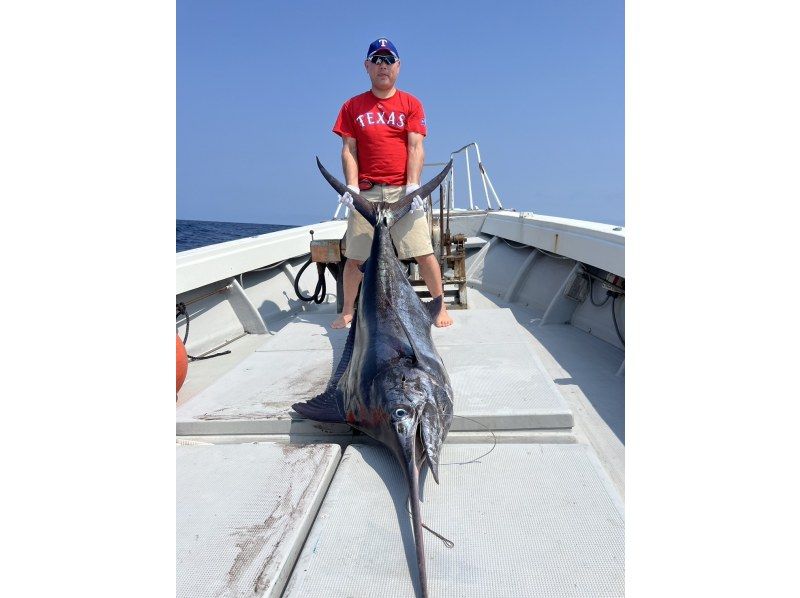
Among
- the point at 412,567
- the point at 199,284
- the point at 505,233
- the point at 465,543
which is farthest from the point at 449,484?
the point at 505,233

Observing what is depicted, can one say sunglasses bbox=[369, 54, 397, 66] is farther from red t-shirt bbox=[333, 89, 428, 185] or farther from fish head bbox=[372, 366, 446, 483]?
fish head bbox=[372, 366, 446, 483]

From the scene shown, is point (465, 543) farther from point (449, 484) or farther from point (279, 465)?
point (279, 465)

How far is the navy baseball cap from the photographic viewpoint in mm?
3523

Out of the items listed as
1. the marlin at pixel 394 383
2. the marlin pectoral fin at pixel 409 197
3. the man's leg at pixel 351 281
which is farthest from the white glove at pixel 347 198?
the marlin at pixel 394 383

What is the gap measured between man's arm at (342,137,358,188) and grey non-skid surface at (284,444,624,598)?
2.48m

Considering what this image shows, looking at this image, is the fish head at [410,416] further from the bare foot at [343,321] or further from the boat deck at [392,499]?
the bare foot at [343,321]

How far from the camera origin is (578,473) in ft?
5.49

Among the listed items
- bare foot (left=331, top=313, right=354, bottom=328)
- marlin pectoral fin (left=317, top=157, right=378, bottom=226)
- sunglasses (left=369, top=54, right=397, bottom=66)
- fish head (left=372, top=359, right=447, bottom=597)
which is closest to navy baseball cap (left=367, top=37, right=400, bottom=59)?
sunglasses (left=369, top=54, right=397, bottom=66)

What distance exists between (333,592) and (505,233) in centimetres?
580

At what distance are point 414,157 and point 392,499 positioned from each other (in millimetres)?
2810

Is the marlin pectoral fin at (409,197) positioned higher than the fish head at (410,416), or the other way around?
the marlin pectoral fin at (409,197)

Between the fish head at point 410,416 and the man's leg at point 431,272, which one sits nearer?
the fish head at point 410,416

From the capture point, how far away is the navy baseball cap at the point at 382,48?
3.52 m

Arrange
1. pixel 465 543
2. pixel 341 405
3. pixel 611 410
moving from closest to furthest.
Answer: pixel 465 543
pixel 341 405
pixel 611 410
